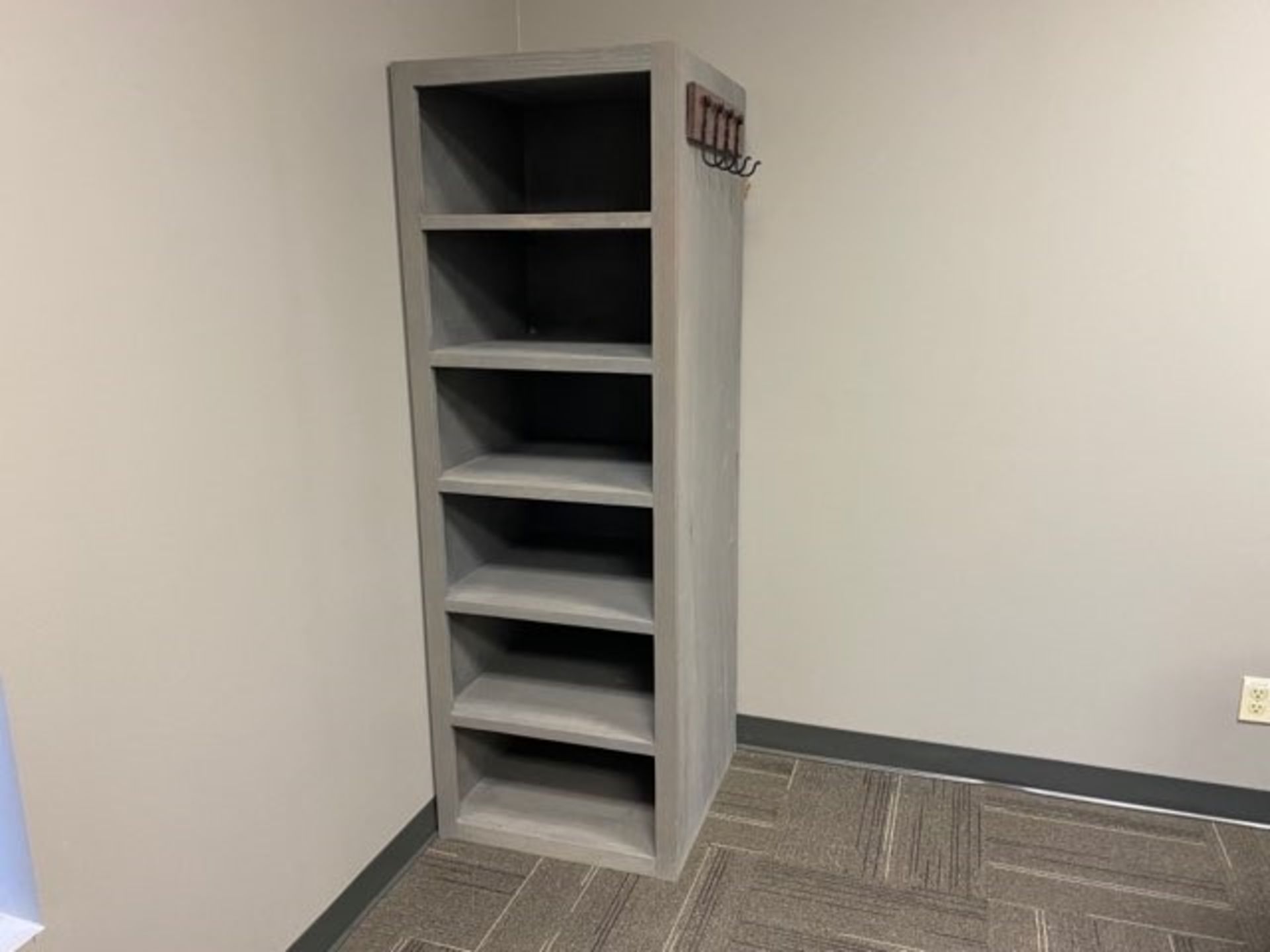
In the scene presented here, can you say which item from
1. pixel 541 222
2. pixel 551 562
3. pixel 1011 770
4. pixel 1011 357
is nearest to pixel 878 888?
pixel 1011 770

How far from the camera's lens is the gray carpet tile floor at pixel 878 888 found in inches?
75.0

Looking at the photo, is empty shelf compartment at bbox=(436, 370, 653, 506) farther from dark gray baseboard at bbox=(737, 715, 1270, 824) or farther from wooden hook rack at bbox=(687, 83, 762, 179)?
dark gray baseboard at bbox=(737, 715, 1270, 824)

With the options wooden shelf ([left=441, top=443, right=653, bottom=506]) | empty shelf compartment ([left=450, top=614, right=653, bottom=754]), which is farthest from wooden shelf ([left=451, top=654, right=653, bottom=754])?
wooden shelf ([left=441, top=443, right=653, bottom=506])

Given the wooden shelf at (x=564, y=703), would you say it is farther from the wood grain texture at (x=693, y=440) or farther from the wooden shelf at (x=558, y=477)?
the wooden shelf at (x=558, y=477)

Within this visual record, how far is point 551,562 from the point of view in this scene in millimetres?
2355

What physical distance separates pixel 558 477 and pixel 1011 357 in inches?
41.0

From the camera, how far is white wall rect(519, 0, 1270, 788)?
2.01 metres

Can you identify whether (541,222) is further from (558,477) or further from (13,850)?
(13,850)

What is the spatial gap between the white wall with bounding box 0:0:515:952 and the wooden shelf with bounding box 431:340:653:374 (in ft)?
0.40

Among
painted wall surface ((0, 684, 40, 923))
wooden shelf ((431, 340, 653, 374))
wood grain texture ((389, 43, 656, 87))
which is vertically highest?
wood grain texture ((389, 43, 656, 87))

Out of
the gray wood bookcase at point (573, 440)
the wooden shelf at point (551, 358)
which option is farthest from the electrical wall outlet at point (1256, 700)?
the wooden shelf at point (551, 358)

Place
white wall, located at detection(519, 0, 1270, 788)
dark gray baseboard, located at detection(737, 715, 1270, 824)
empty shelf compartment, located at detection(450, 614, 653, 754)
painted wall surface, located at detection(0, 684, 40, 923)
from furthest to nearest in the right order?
dark gray baseboard, located at detection(737, 715, 1270, 824), empty shelf compartment, located at detection(450, 614, 653, 754), white wall, located at detection(519, 0, 1270, 788), painted wall surface, located at detection(0, 684, 40, 923)

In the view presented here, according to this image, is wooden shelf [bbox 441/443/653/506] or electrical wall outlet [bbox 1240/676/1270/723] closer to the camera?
wooden shelf [bbox 441/443/653/506]

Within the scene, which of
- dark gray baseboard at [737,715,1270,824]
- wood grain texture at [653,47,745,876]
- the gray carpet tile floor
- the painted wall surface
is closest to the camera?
the painted wall surface
